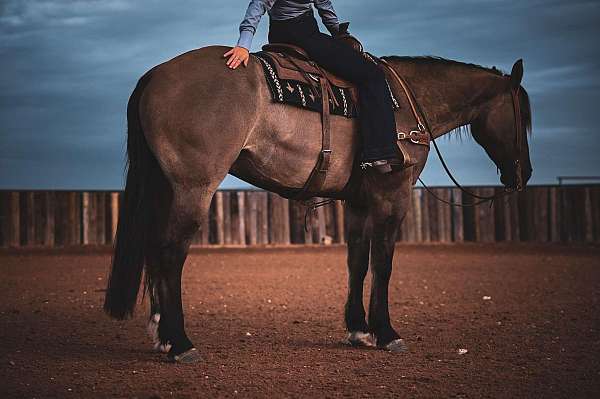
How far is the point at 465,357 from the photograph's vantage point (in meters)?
5.16

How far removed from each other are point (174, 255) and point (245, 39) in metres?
1.54

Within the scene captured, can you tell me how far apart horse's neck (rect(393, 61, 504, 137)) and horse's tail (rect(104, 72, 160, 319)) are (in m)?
2.23

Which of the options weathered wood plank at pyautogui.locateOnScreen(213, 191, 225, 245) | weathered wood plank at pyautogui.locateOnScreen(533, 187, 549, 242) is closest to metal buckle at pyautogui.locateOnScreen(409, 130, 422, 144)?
weathered wood plank at pyautogui.locateOnScreen(213, 191, 225, 245)

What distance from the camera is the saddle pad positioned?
15.8 feet

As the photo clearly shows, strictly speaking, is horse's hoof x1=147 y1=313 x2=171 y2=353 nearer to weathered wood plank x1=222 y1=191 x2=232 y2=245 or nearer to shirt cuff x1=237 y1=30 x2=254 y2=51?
shirt cuff x1=237 y1=30 x2=254 y2=51

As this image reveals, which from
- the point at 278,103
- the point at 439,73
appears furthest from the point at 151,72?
the point at 439,73

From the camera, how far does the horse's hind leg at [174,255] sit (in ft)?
14.9

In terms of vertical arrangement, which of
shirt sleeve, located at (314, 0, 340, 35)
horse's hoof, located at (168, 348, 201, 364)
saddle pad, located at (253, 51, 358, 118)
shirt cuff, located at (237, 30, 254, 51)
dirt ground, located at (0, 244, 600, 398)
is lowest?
dirt ground, located at (0, 244, 600, 398)

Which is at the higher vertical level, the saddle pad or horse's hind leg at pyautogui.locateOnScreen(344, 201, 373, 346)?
the saddle pad

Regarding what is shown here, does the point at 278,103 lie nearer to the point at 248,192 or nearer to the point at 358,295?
the point at 358,295

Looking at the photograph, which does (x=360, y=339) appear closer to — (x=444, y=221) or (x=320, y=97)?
(x=320, y=97)

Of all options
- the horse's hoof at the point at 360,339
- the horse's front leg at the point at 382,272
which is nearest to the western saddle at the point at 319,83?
the horse's front leg at the point at 382,272

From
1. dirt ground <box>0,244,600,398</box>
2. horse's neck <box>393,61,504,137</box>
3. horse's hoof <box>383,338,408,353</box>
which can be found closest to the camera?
dirt ground <box>0,244,600,398</box>

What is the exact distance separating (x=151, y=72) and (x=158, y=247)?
3.85 ft
